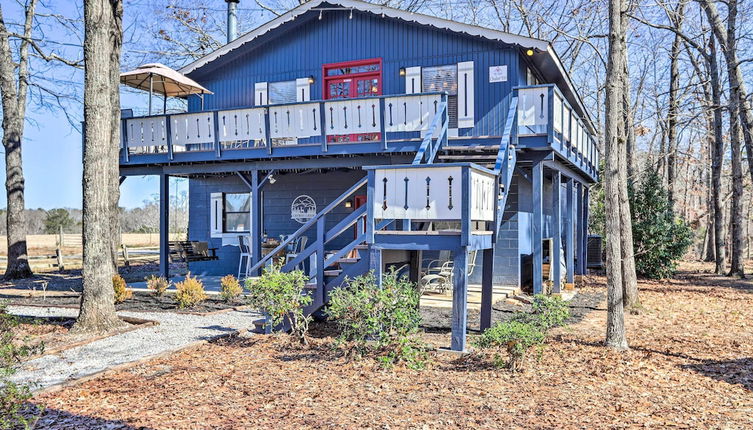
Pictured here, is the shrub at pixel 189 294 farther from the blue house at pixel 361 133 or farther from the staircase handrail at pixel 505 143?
the staircase handrail at pixel 505 143

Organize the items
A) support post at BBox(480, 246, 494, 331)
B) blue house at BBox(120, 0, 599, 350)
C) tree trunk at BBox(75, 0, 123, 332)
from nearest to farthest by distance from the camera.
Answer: support post at BBox(480, 246, 494, 331) → tree trunk at BBox(75, 0, 123, 332) → blue house at BBox(120, 0, 599, 350)

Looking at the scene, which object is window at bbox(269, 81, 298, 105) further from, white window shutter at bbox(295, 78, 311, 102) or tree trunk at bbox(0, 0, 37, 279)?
tree trunk at bbox(0, 0, 37, 279)

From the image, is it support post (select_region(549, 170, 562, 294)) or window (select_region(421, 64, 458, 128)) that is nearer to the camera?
support post (select_region(549, 170, 562, 294))

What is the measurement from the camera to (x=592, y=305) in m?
12.2

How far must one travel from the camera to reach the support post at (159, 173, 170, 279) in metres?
15.1

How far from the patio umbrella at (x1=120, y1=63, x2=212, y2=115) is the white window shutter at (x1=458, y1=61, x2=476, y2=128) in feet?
21.0

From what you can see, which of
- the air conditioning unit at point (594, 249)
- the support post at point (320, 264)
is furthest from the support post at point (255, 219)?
the air conditioning unit at point (594, 249)

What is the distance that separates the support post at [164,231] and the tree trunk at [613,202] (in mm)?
10699

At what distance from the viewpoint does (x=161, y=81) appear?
15.3 meters

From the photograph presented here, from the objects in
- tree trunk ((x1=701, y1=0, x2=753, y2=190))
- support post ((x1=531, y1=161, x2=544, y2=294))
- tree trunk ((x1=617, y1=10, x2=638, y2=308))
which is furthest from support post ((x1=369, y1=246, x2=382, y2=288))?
tree trunk ((x1=701, y1=0, x2=753, y2=190))

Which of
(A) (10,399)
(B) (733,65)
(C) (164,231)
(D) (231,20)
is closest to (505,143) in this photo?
(A) (10,399)

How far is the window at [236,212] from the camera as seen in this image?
1708 centimetres

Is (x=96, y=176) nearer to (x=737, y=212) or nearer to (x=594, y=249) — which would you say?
(x=594, y=249)

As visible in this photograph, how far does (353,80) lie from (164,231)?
5.98 m
